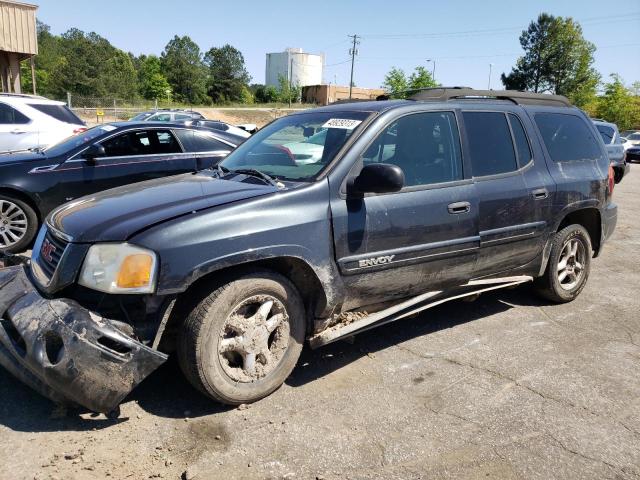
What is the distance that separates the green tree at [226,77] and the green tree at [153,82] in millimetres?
9185

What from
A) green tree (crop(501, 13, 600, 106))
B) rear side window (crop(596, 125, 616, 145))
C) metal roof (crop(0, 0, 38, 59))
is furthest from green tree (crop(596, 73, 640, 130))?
metal roof (crop(0, 0, 38, 59))

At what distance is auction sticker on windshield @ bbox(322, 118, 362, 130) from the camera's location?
3.68 m

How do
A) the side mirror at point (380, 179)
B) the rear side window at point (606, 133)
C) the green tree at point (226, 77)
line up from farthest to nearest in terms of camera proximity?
the green tree at point (226, 77) → the rear side window at point (606, 133) → the side mirror at point (380, 179)

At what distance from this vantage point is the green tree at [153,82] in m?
77.4

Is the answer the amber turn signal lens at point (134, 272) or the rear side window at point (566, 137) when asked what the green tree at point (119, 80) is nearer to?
the rear side window at point (566, 137)

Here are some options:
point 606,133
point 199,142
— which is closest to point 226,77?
point 606,133

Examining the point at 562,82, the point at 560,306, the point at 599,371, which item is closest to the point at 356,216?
the point at 599,371

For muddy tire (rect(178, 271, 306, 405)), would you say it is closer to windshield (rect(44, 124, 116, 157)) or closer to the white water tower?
windshield (rect(44, 124, 116, 157))

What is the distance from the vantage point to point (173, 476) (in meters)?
2.52

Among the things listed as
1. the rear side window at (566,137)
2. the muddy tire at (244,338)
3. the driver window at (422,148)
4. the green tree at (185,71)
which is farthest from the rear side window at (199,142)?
the green tree at (185,71)

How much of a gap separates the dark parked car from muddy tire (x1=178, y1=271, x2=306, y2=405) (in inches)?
128

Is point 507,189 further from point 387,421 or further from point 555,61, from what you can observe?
point 555,61

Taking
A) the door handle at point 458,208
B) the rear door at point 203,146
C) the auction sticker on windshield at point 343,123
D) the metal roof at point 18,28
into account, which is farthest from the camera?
the metal roof at point 18,28

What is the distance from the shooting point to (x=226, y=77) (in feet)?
303
